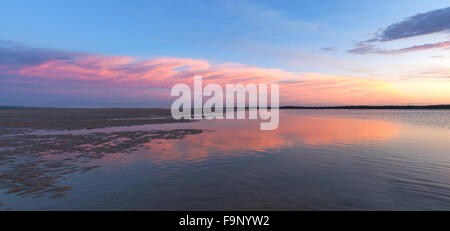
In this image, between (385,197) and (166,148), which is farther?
(166,148)

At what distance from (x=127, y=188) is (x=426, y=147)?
20426 millimetres

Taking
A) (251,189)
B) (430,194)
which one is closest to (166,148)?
(251,189)

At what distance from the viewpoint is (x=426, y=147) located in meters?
16.9

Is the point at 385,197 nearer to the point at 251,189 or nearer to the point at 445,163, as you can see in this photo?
the point at 251,189

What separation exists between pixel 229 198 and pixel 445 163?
41.0 feet
